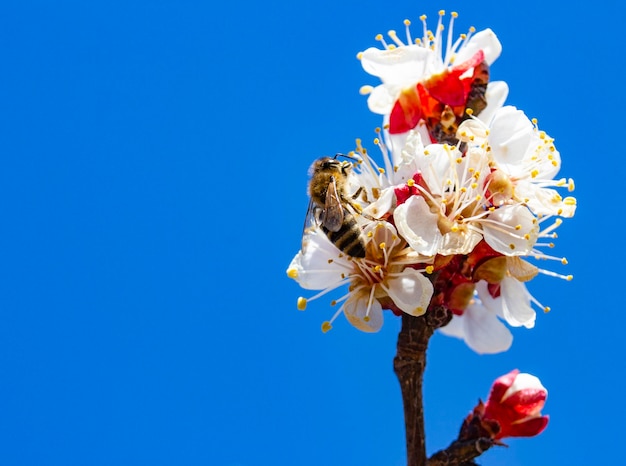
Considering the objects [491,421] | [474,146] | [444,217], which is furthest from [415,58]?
[491,421]

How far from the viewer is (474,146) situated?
6.54 feet

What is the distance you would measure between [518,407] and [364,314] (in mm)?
498

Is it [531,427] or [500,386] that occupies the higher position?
[500,386]

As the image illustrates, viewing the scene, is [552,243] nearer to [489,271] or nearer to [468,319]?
Result: [489,271]

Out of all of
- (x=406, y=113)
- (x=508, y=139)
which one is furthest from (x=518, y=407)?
(x=406, y=113)

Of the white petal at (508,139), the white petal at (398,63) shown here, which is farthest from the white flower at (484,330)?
the white petal at (398,63)

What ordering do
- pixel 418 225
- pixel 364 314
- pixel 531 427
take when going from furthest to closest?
pixel 531 427 → pixel 364 314 → pixel 418 225

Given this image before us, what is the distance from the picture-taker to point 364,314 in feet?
6.55

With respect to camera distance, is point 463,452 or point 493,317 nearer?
point 463,452

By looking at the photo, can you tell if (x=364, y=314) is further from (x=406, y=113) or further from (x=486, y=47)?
(x=486, y=47)

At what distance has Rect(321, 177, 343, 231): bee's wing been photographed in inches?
76.3

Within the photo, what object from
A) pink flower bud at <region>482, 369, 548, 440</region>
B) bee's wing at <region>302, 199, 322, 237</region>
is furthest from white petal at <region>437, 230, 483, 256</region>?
pink flower bud at <region>482, 369, 548, 440</region>

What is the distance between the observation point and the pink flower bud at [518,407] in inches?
82.6

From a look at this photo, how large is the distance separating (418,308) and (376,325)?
147 mm
